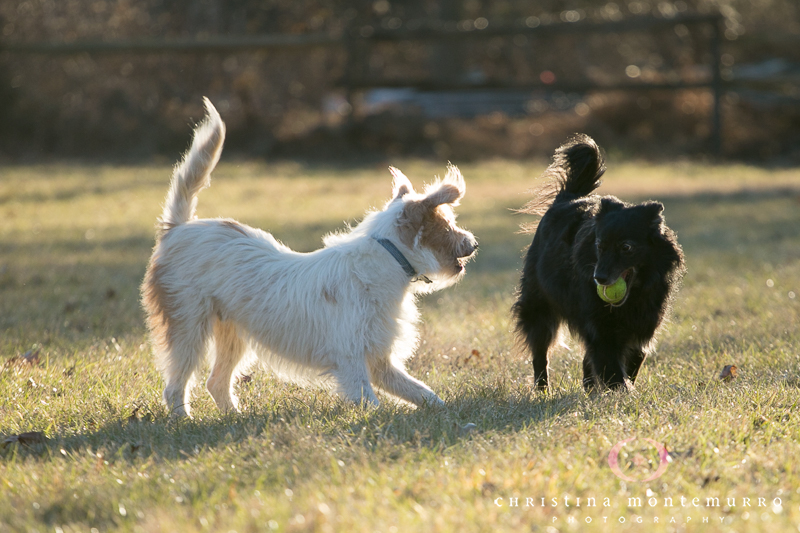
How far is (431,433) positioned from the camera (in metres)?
3.52

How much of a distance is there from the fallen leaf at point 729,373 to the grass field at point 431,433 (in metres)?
0.08

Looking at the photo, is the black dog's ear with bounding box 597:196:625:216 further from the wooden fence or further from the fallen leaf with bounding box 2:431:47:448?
the wooden fence

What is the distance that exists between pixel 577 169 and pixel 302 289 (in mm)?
2044

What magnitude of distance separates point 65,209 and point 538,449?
33.6ft

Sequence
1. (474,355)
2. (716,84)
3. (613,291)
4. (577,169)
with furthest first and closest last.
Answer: (716,84) → (474,355) → (577,169) → (613,291)

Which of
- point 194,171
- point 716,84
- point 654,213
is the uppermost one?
point 194,171

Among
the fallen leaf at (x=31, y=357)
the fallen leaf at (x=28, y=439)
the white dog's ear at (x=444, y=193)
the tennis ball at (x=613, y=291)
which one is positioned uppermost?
the white dog's ear at (x=444, y=193)

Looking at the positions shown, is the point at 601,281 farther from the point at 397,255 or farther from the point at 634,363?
the point at 397,255

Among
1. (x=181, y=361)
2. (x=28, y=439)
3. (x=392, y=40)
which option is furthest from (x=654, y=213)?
(x=392, y=40)

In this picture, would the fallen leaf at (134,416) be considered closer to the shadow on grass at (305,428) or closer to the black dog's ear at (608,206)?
the shadow on grass at (305,428)

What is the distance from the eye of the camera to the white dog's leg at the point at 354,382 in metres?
4.02

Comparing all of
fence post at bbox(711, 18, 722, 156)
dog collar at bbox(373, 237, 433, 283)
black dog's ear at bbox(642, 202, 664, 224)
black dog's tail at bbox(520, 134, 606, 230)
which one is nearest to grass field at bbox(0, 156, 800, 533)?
dog collar at bbox(373, 237, 433, 283)

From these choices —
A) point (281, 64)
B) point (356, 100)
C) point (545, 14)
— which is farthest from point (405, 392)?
point (545, 14)

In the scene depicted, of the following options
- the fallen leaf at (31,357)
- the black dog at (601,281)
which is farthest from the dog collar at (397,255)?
the fallen leaf at (31,357)
